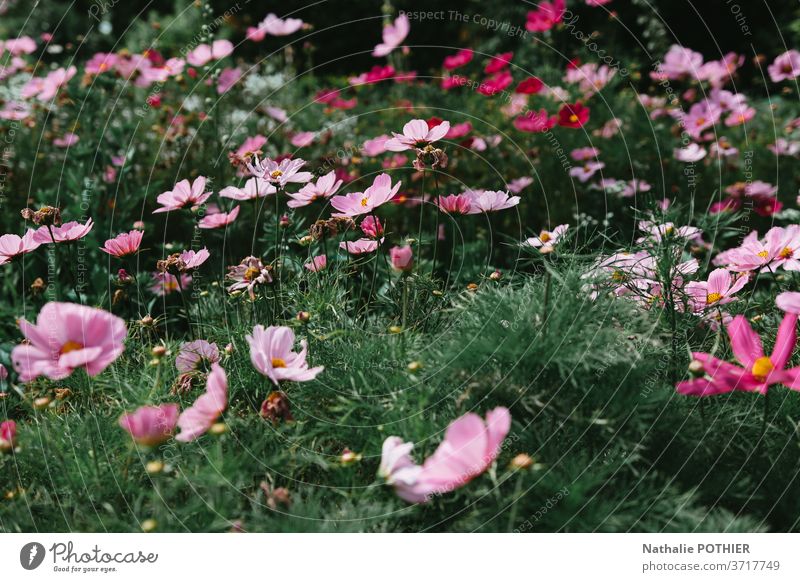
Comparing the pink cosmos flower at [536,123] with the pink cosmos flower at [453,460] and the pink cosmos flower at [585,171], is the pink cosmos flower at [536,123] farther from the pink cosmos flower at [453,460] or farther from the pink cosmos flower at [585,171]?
the pink cosmos flower at [453,460]

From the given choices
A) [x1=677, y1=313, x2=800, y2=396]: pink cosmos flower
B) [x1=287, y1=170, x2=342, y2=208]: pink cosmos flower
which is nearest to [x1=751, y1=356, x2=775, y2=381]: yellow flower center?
[x1=677, y1=313, x2=800, y2=396]: pink cosmos flower

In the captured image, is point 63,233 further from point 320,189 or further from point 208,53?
point 208,53

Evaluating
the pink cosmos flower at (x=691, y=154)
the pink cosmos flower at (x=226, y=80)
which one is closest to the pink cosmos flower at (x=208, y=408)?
the pink cosmos flower at (x=226, y=80)

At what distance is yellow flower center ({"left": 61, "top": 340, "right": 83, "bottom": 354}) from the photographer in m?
0.79

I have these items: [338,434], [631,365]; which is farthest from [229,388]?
[631,365]

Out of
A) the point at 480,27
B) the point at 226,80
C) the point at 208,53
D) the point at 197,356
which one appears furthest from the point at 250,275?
the point at 480,27

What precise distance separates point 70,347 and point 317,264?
1.61 ft

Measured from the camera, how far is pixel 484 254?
171 cm

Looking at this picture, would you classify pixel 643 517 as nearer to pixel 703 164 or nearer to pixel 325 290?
pixel 325 290

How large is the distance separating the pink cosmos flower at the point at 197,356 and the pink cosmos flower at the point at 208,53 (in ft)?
3.26

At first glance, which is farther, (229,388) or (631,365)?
(229,388)

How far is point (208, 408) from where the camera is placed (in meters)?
0.80

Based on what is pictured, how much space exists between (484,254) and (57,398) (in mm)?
995

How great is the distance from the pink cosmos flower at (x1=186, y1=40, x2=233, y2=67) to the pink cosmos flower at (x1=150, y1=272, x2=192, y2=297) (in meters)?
0.65
